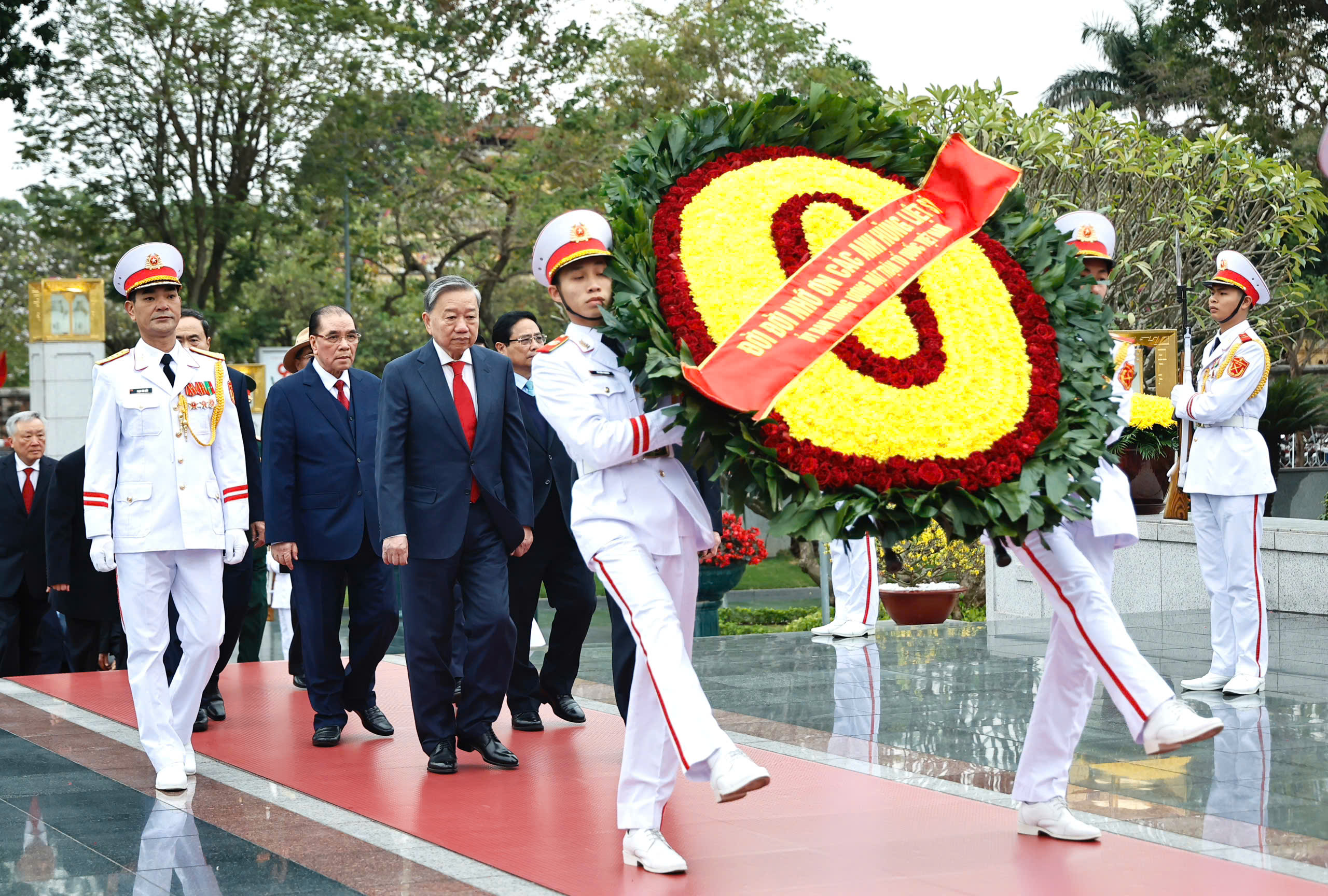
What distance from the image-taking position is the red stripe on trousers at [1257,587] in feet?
27.1

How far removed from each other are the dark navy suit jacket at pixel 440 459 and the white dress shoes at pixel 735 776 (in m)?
2.47

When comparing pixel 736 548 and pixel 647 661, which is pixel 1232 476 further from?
pixel 736 548

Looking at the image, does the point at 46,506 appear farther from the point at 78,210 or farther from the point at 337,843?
the point at 78,210

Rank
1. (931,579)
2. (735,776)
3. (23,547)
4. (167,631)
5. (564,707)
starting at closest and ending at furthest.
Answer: (735,776) < (167,631) < (564,707) < (23,547) < (931,579)

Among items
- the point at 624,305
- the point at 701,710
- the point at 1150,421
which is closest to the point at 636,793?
the point at 701,710

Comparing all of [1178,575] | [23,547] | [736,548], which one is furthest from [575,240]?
[736,548]

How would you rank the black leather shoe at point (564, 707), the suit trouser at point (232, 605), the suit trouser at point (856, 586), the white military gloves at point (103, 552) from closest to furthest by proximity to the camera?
1. the white military gloves at point (103, 552)
2. the black leather shoe at point (564, 707)
3. the suit trouser at point (232, 605)
4. the suit trouser at point (856, 586)

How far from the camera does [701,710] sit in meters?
4.44

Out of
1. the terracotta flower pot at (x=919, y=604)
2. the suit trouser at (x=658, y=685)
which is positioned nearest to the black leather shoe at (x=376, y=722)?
the suit trouser at (x=658, y=685)

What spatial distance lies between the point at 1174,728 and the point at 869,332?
4.72ft

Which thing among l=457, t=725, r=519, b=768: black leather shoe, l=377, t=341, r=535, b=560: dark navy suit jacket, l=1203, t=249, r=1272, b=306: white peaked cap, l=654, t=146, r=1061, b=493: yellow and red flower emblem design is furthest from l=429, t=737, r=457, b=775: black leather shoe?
l=1203, t=249, r=1272, b=306: white peaked cap

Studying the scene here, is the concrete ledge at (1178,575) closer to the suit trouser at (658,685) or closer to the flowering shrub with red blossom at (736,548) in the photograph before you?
the flowering shrub with red blossom at (736,548)

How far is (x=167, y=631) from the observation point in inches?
257

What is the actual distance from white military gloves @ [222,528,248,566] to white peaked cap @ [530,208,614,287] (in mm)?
2214
